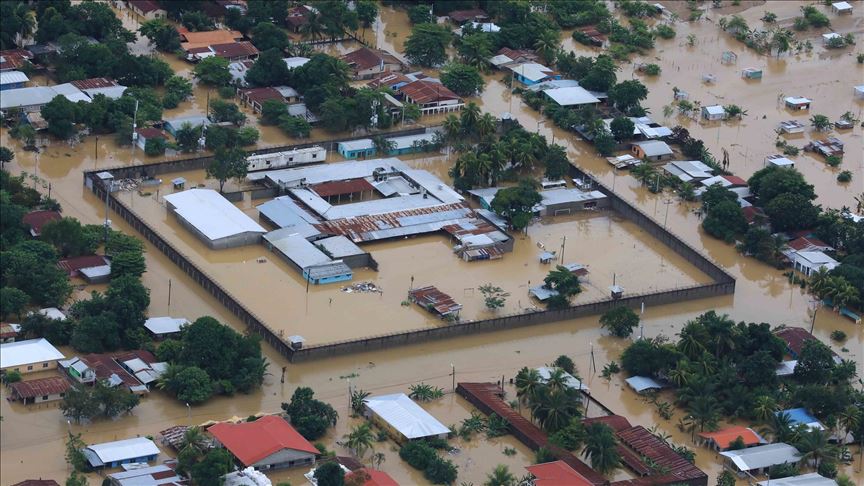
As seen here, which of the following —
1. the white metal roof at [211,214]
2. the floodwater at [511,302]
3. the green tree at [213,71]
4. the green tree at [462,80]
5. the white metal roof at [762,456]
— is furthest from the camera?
the green tree at [462,80]

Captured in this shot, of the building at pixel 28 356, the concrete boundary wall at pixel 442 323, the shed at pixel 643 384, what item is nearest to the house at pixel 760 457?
the shed at pixel 643 384

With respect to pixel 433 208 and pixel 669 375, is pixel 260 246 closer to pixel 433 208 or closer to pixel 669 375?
pixel 433 208

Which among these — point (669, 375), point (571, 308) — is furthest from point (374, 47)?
point (669, 375)

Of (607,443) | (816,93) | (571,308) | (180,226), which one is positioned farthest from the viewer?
(816,93)

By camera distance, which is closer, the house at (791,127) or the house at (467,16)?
the house at (791,127)

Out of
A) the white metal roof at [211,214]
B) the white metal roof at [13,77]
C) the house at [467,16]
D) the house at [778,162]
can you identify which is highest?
the white metal roof at [13,77]

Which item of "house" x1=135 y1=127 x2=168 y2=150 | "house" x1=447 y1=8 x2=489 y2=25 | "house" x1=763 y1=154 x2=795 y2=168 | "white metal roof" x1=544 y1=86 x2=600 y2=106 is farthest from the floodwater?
"house" x1=447 y1=8 x2=489 y2=25

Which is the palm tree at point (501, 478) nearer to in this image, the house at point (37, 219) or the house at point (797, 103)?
the house at point (37, 219)
